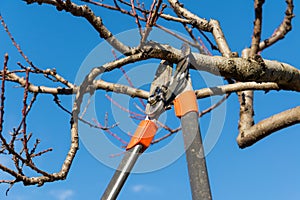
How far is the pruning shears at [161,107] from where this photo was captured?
1.50 meters

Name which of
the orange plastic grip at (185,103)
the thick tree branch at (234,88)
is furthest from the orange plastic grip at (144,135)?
the thick tree branch at (234,88)

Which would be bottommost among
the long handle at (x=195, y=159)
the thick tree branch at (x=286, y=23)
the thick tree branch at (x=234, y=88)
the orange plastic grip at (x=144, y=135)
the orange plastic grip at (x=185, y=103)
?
the long handle at (x=195, y=159)

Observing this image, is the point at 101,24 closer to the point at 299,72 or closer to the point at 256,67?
the point at 256,67

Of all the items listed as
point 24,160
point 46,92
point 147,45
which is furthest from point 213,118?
point 46,92

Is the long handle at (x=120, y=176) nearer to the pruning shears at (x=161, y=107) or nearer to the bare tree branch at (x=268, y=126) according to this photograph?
the pruning shears at (x=161, y=107)

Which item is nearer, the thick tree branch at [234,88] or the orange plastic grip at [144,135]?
the orange plastic grip at [144,135]

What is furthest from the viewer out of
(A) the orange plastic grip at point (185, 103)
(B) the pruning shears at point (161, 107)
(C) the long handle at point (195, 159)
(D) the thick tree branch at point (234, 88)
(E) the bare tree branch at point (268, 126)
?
(D) the thick tree branch at point (234, 88)

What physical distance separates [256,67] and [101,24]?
0.86 m

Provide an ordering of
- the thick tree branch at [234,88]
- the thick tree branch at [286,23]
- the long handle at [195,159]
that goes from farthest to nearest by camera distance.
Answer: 1. the thick tree branch at [234,88]
2. the thick tree branch at [286,23]
3. the long handle at [195,159]

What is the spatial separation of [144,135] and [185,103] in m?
0.22

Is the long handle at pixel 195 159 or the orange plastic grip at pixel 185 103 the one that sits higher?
the orange plastic grip at pixel 185 103

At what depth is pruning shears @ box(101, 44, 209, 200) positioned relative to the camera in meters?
1.50

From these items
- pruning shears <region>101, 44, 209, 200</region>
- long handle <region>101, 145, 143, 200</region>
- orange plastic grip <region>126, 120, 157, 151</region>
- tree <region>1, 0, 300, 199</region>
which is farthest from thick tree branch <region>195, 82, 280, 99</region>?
long handle <region>101, 145, 143, 200</region>

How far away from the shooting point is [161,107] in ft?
5.65
